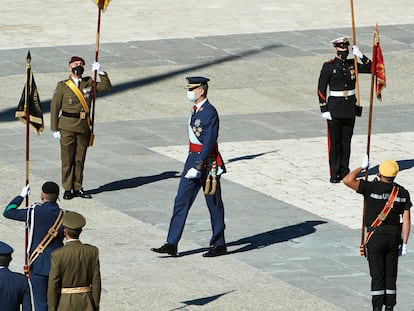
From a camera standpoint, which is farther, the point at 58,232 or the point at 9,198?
the point at 9,198

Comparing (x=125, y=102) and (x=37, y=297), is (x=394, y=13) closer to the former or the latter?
(x=125, y=102)

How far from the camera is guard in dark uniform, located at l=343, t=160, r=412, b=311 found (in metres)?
13.2

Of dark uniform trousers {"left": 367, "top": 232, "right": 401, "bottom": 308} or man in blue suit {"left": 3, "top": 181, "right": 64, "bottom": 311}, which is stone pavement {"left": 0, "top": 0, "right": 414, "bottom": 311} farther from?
man in blue suit {"left": 3, "top": 181, "right": 64, "bottom": 311}

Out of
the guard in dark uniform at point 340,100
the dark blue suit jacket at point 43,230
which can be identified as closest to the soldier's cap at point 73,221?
the dark blue suit jacket at point 43,230

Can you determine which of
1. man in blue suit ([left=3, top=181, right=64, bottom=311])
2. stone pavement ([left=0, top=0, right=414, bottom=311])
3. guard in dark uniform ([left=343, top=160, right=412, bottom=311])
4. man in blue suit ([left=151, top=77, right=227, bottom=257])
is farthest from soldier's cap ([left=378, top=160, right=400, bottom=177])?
man in blue suit ([left=3, top=181, right=64, bottom=311])

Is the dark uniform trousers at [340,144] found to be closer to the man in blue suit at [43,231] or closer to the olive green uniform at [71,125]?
the olive green uniform at [71,125]

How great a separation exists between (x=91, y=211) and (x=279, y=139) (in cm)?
470

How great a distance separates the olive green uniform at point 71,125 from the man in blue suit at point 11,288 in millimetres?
6342

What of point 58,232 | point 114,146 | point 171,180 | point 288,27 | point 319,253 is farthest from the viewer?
point 288,27

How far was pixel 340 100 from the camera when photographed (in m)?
18.8

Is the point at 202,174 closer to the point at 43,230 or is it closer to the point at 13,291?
the point at 43,230

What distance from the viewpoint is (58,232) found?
12.3 meters

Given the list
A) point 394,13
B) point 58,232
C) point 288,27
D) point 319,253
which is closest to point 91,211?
point 319,253

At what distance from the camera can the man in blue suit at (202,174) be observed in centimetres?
1517
